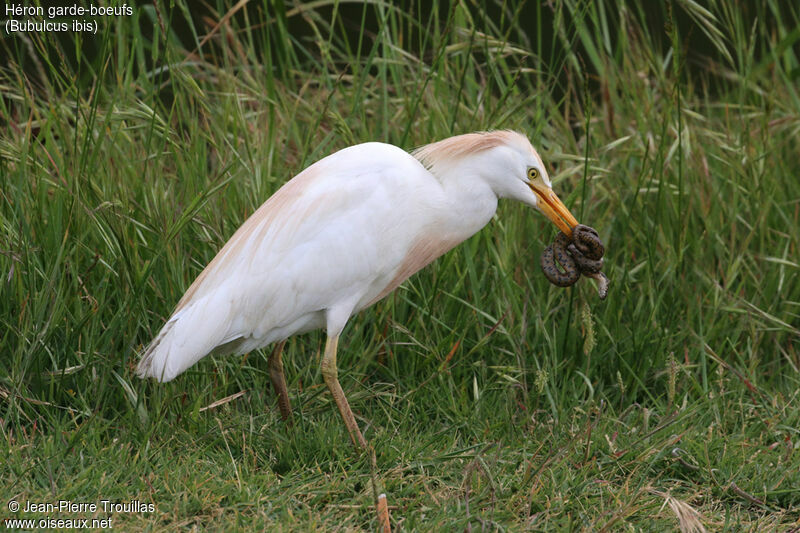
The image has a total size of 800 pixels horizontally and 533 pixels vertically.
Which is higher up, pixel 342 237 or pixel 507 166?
pixel 507 166

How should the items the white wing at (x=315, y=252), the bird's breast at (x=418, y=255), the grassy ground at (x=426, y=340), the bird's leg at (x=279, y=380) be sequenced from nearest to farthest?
the grassy ground at (x=426, y=340) → the white wing at (x=315, y=252) → the bird's breast at (x=418, y=255) → the bird's leg at (x=279, y=380)

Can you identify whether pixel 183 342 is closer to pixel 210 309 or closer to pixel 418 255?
pixel 210 309

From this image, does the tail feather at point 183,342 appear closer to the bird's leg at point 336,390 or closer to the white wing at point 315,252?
the white wing at point 315,252

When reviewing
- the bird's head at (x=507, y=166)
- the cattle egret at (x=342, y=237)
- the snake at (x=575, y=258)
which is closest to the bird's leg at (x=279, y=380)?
the cattle egret at (x=342, y=237)

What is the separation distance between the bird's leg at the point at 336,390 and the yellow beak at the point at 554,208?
33.8 inches

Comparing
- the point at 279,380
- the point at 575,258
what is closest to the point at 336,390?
the point at 279,380

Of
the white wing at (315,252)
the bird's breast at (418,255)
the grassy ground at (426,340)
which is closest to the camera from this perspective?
the grassy ground at (426,340)

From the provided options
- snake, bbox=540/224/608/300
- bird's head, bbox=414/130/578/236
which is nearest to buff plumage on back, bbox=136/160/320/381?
bird's head, bbox=414/130/578/236

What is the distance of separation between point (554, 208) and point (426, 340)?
77 centimetres

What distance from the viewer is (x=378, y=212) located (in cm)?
342

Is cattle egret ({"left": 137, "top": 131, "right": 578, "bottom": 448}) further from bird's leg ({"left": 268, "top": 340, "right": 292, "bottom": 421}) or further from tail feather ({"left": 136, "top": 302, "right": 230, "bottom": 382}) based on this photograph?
bird's leg ({"left": 268, "top": 340, "right": 292, "bottom": 421})

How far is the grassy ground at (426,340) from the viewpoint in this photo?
10.5ft

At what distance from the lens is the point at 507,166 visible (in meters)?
3.49

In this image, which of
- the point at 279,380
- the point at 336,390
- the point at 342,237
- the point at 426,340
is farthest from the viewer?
the point at 426,340
